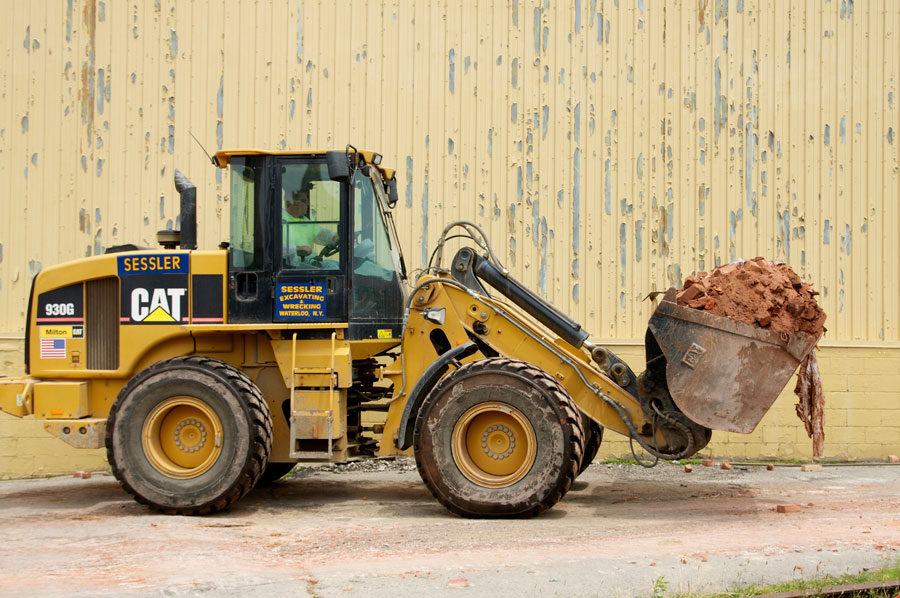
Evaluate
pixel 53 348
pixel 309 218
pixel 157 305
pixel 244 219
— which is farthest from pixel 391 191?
pixel 53 348

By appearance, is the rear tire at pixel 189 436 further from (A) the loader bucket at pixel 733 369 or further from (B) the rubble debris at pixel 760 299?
(B) the rubble debris at pixel 760 299

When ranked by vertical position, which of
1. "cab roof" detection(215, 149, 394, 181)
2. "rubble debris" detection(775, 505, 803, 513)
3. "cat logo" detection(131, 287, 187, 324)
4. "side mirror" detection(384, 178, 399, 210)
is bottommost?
"rubble debris" detection(775, 505, 803, 513)

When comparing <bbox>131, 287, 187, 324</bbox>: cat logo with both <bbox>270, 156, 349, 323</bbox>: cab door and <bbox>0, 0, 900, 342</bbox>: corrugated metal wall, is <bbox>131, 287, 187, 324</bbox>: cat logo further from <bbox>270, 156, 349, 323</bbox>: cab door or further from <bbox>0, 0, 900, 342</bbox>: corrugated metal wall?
<bbox>0, 0, 900, 342</bbox>: corrugated metal wall

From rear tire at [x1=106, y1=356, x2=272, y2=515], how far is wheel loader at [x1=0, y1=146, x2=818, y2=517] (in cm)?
2

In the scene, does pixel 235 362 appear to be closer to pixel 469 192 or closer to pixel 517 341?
pixel 517 341

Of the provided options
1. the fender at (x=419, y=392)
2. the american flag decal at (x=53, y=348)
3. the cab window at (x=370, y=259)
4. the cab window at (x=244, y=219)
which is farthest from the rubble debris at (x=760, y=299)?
the american flag decal at (x=53, y=348)

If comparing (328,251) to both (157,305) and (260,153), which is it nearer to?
(260,153)

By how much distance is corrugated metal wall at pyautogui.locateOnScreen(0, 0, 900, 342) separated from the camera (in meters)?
11.1

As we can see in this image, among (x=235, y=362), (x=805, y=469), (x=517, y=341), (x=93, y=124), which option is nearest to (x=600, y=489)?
(x=517, y=341)

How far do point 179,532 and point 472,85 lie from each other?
21.5 feet

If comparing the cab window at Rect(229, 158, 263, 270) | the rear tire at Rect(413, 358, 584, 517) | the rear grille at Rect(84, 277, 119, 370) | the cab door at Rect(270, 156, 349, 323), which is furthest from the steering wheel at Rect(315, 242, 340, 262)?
the rear grille at Rect(84, 277, 119, 370)

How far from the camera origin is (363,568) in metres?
5.86

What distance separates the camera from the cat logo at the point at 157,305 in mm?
8250

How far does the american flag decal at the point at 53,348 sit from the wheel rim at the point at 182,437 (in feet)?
4.03
